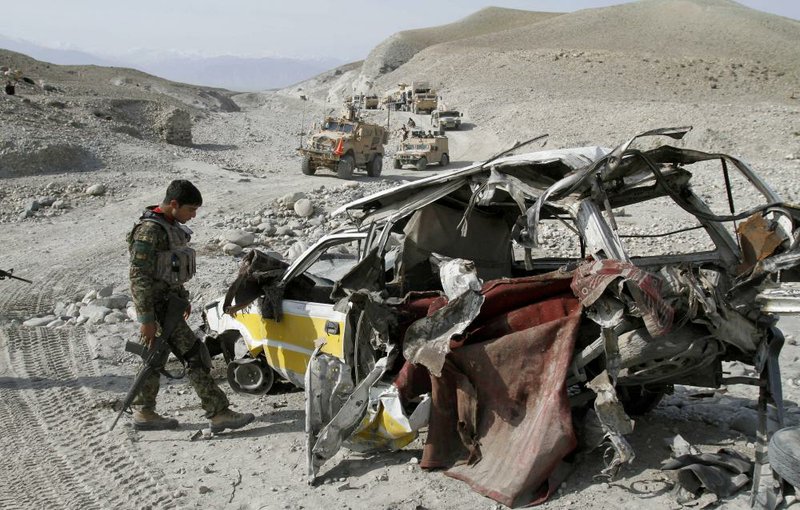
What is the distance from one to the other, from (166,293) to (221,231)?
28.9ft

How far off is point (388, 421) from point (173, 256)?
6.73ft

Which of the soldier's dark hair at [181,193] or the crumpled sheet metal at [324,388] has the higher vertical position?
the soldier's dark hair at [181,193]

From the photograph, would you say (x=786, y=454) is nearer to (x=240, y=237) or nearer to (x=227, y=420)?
(x=227, y=420)

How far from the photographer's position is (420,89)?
4881cm

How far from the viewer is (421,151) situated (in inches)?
1094

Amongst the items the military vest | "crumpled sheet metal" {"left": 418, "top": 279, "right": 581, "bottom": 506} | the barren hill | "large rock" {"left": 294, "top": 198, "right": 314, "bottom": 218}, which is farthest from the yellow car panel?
the barren hill

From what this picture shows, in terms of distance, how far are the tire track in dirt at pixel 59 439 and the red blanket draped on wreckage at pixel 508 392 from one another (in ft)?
5.70

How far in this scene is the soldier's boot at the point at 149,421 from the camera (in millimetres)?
5688

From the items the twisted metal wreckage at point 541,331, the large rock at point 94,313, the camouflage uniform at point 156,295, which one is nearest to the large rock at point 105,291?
the large rock at point 94,313

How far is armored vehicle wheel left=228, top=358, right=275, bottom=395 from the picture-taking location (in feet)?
20.2

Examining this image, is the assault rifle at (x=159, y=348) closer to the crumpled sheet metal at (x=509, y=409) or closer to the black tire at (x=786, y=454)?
the crumpled sheet metal at (x=509, y=409)

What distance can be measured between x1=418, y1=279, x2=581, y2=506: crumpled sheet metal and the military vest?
2.14 meters

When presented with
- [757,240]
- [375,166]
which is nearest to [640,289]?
[757,240]

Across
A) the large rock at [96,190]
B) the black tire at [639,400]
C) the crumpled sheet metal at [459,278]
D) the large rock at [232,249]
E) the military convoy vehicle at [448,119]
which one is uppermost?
the crumpled sheet metal at [459,278]
